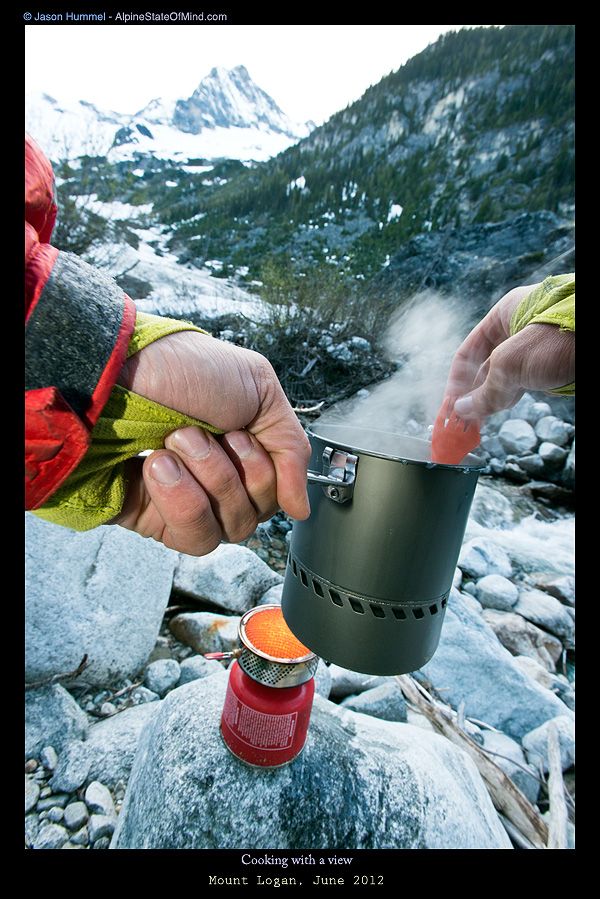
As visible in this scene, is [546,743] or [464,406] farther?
[546,743]

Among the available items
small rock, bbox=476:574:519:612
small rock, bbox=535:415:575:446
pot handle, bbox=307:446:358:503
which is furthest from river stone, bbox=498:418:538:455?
pot handle, bbox=307:446:358:503

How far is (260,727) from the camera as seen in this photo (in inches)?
52.0

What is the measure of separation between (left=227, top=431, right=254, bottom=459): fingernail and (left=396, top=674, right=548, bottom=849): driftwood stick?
6.24ft

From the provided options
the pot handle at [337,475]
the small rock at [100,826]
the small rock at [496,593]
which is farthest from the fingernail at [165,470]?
the small rock at [496,593]

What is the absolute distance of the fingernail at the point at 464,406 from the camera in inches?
48.8

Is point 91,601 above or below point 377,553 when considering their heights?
below

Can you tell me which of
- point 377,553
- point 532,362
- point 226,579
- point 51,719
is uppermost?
point 532,362

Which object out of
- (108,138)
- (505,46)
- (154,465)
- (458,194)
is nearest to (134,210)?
(108,138)

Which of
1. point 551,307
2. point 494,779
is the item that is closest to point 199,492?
point 551,307

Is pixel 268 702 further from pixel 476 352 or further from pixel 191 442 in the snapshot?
pixel 476 352

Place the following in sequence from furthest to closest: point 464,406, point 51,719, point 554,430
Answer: point 554,430 → point 51,719 → point 464,406

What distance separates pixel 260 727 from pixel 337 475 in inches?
36.2

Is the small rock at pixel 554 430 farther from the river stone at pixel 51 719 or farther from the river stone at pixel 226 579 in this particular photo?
the river stone at pixel 51 719

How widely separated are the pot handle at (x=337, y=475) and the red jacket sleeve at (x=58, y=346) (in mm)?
491
